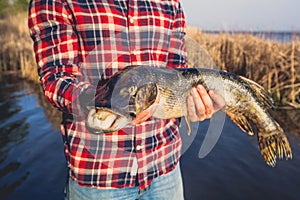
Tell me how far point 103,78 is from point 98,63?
0.30 ft

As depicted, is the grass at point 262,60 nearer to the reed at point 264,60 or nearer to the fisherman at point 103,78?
the reed at point 264,60

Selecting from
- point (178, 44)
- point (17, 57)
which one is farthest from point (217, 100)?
point (17, 57)

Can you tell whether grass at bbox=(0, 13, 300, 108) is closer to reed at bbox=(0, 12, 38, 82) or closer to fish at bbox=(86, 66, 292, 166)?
reed at bbox=(0, 12, 38, 82)

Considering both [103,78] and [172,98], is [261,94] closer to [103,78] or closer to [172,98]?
[172,98]

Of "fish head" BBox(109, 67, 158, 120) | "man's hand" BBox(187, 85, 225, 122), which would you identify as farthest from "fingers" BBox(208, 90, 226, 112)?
"fish head" BBox(109, 67, 158, 120)

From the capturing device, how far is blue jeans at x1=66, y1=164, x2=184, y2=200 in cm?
166

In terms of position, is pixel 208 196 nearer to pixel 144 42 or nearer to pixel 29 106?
pixel 144 42

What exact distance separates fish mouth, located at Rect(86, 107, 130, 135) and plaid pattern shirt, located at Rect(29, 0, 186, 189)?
0.27m

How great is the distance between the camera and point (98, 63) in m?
1.66

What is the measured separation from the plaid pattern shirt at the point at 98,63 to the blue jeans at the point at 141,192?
37 mm

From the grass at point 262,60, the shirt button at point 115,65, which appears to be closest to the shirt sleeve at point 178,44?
the shirt button at point 115,65

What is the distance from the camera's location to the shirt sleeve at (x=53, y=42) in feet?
5.17

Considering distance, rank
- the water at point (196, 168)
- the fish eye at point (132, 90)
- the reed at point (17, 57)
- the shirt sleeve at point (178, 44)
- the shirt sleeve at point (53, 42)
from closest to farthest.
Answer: the fish eye at point (132, 90), the shirt sleeve at point (53, 42), the shirt sleeve at point (178, 44), the water at point (196, 168), the reed at point (17, 57)

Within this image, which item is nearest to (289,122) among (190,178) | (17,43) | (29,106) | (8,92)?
(190,178)
